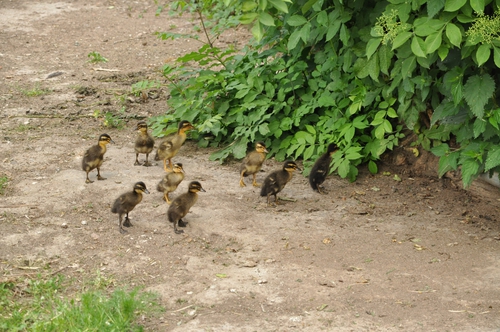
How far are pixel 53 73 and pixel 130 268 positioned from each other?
7.06m

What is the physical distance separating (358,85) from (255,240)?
2621 millimetres

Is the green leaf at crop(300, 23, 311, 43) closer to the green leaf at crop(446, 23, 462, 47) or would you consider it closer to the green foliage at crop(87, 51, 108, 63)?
the green leaf at crop(446, 23, 462, 47)

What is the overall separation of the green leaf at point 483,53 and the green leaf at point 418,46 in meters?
0.45

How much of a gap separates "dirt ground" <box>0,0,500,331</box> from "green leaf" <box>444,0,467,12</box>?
93.6 inches

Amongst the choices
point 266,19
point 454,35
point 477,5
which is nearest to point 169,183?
point 266,19

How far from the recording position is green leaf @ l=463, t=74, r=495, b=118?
7.03 m

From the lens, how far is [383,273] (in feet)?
23.3

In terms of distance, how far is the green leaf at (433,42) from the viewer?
658cm

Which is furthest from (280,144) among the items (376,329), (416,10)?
(376,329)

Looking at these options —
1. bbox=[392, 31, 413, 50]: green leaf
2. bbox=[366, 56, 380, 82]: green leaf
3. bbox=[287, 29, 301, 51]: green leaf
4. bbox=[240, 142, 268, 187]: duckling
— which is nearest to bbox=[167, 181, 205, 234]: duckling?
bbox=[240, 142, 268, 187]: duckling

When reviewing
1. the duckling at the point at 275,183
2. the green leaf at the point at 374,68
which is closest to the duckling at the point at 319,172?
the duckling at the point at 275,183

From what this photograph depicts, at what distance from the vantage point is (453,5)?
6.40 meters

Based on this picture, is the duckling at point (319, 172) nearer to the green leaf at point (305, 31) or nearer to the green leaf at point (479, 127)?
the green leaf at point (305, 31)

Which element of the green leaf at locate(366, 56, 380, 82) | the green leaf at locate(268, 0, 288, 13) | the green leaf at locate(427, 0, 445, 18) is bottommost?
the green leaf at locate(366, 56, 380, 82)
